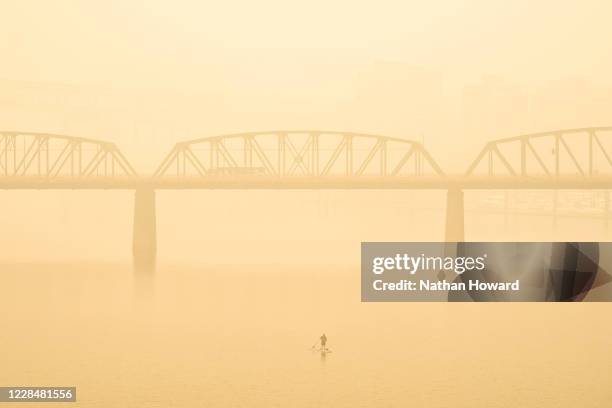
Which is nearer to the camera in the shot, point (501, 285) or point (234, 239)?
point (501, 285)

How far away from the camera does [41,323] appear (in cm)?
5056

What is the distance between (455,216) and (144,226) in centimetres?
3263

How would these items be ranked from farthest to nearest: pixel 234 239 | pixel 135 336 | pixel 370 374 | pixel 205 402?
pixel 234 239
pixel 135 336
pixel 370 374
pixel 205 402

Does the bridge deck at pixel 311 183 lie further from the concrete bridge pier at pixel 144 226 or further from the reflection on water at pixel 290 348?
→ the reflection on water at pixel 290 348

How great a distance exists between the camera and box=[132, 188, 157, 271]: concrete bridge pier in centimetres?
8919

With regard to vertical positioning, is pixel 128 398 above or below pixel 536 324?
below

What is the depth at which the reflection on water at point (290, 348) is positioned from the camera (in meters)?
35.8

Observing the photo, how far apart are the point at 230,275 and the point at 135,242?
59.3 feet

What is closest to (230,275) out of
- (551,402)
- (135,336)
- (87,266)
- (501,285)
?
(87,266)

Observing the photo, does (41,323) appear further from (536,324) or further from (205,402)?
(536,324)

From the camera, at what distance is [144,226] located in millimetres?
89438
